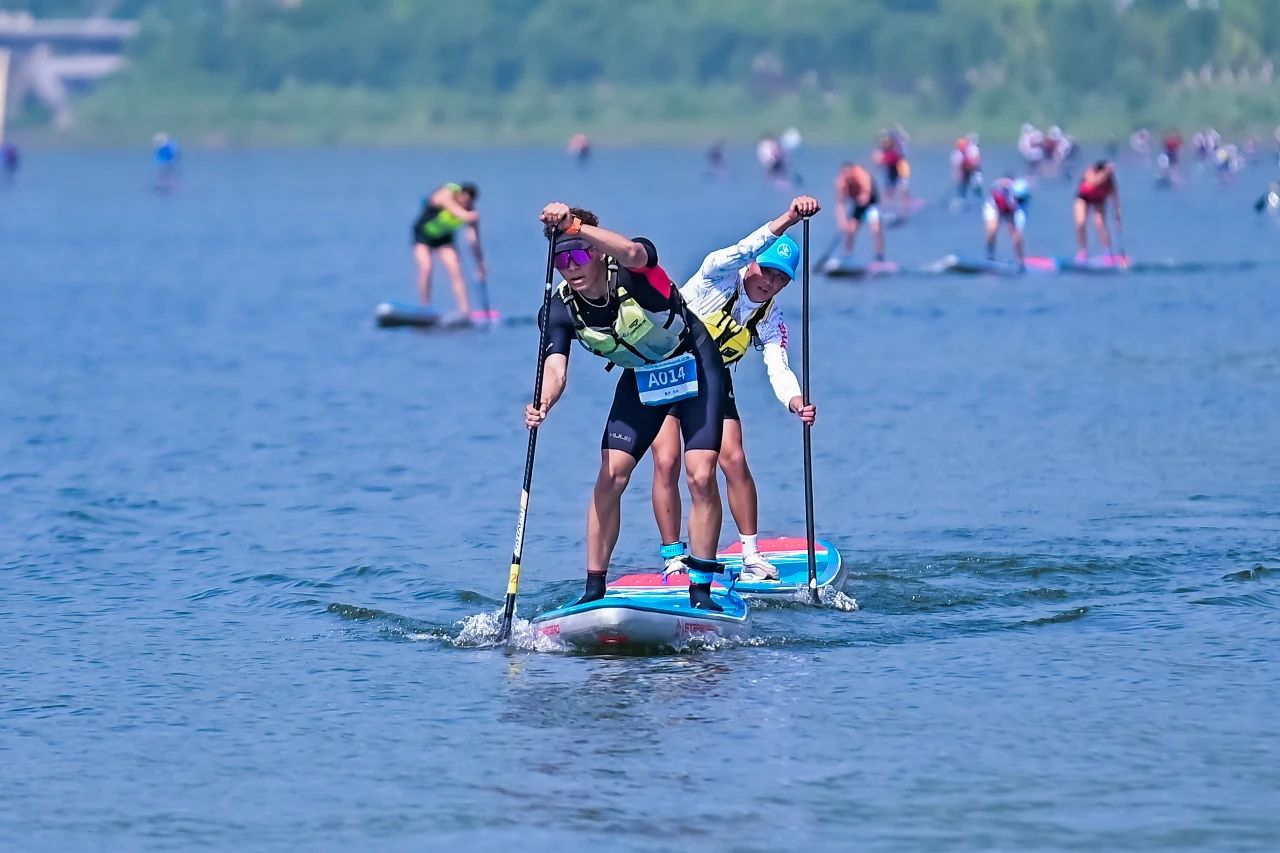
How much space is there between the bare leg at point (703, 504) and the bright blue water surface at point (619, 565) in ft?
2.18

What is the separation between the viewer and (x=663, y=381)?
1298cm

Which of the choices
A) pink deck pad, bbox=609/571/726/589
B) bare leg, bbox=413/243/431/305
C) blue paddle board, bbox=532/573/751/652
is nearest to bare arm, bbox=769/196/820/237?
blue paddle board, bbox=532/573/751/652

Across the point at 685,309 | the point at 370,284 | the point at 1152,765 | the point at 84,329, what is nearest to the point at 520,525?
the point at 685,309

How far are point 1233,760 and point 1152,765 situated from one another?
14.8 inches

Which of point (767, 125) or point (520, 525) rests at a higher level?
point (767, 125)

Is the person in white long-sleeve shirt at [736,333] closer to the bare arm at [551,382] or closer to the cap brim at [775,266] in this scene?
the cap brim at [775,266]

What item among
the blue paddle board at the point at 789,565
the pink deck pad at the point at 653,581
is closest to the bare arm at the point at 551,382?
the pink deck pad at the point at 653,581

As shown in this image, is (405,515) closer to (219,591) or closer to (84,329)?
(219,591)

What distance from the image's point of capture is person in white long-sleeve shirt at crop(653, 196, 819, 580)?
13.7m

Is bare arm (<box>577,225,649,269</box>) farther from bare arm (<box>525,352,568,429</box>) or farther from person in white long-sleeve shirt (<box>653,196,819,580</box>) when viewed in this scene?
person in white long-sleeve shirt (<box>653,196,819,580</box>)

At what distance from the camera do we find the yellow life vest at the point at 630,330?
12570 millimetres

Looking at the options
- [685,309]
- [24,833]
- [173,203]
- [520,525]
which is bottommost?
[24,833]

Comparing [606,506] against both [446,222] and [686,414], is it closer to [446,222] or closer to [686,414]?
[686,414]

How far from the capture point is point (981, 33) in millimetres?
184250
